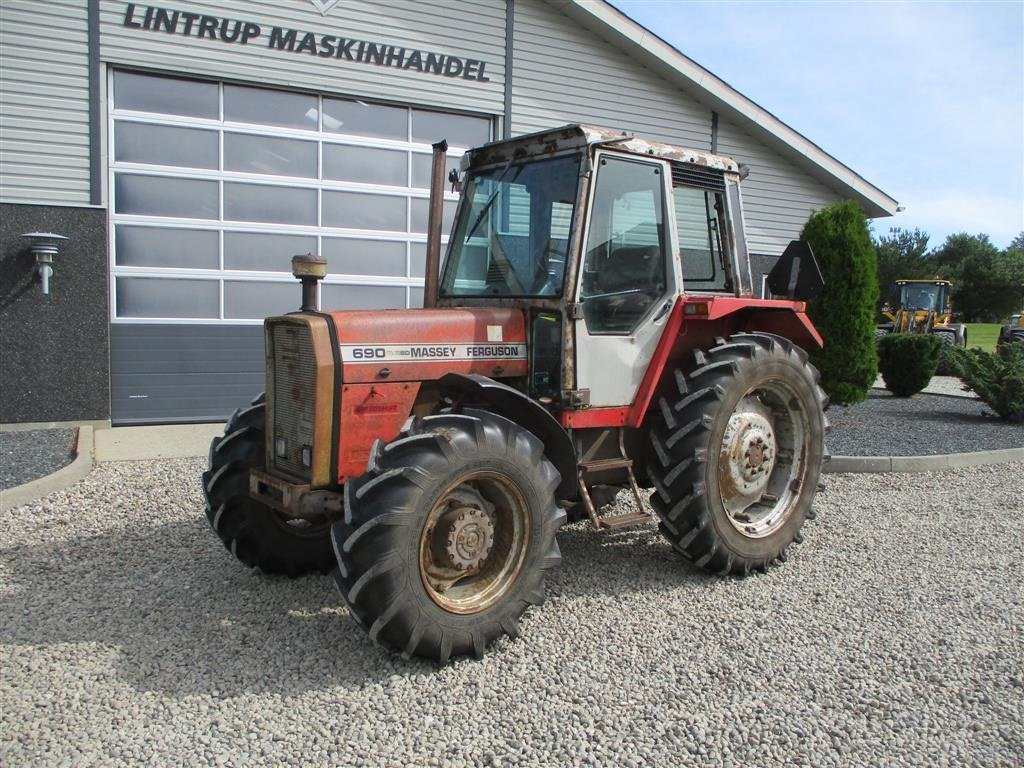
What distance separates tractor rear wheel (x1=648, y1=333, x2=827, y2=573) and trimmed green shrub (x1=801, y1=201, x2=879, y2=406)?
5525 mm

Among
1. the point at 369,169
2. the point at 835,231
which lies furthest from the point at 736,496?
the point at 369,169

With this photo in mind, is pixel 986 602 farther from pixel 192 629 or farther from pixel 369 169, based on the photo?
pixel 369 169

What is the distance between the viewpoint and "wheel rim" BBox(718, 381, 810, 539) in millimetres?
4816

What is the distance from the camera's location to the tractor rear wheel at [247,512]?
4340 millimetres

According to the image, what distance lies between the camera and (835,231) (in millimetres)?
9969

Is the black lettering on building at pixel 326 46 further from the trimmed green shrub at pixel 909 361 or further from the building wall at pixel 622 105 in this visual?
the trimmed green shrub at pixel 909 361

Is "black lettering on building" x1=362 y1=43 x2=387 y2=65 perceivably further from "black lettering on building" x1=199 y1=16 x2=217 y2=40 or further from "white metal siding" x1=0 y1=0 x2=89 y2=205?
"white metal siding" x1=0 y1=0 x2=89 y2=205

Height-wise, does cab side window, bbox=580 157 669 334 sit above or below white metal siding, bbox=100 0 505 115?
below

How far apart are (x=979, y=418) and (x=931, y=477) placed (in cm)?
437

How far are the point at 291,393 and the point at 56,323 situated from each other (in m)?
6.01

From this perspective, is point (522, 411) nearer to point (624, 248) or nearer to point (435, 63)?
point (624, 248)

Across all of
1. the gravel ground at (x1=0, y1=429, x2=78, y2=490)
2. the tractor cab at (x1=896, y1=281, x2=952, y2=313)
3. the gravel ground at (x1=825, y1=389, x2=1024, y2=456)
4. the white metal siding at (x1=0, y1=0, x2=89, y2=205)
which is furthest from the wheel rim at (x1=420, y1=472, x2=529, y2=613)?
the tractor cab at (x1=896, y1=281, x2=952, y2=313)

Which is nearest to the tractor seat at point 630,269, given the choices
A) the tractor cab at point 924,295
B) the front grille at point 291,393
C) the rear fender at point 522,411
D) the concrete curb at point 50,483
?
the rear fender at point 522,411

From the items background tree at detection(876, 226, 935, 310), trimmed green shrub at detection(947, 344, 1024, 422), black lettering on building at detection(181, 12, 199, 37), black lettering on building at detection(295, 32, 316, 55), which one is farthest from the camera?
background tree at detection(876, 226, 935, 310)
